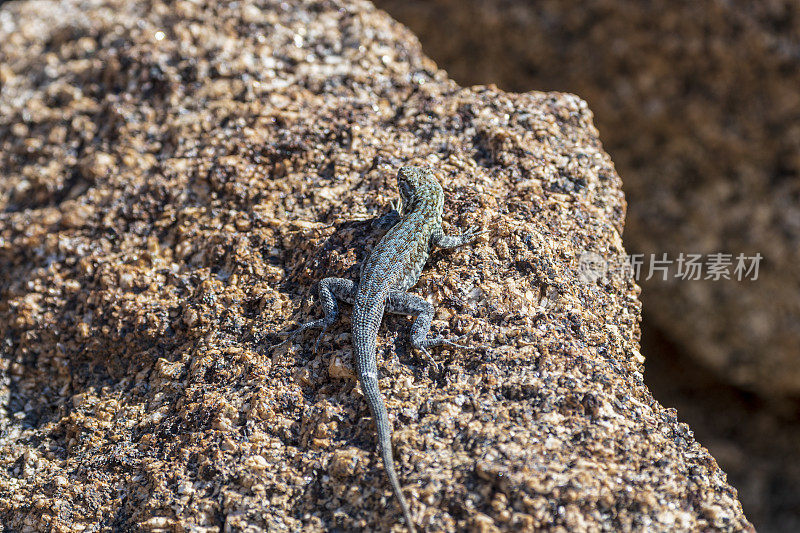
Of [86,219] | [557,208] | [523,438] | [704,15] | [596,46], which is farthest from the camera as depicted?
[596,46]

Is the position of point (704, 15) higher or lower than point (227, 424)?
higher

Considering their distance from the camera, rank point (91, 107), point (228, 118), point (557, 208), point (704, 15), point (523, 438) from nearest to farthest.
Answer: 1. point (523, 438)
2. point (557, 208)
3. point (228, 118)
4. point (91, 107)
5. point (704, 15)

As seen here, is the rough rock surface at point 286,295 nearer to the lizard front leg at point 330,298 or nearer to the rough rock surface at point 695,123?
the lizard front leg at point 330,298

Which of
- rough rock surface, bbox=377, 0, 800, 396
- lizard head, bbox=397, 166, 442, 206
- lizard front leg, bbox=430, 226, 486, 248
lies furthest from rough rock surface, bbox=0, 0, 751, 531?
rough rock surface, bbox=377, 0, 800, 396

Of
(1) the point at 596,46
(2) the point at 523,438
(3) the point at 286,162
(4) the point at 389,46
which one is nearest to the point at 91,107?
(3) the point at 286,162

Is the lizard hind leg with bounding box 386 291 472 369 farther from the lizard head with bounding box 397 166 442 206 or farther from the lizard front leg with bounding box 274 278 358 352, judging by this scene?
the lizard head with bounding box 397 166 442 206

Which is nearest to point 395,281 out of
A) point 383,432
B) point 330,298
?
point 330,298

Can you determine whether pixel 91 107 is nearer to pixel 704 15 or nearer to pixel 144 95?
pixel 144 95

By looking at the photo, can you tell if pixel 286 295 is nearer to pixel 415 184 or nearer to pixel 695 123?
pixel 415 184
